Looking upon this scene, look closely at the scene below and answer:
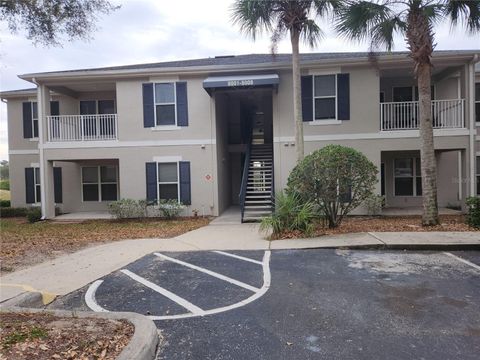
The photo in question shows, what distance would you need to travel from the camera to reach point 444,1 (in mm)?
10797

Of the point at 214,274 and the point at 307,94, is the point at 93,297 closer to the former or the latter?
the point at 214,274

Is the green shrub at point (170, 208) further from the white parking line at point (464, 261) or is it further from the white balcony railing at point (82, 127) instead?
the white parking line at point (464, 261)

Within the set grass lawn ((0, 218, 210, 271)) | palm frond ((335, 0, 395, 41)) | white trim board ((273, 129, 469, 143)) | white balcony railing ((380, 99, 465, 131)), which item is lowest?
grass lawn ((0, 218, 210, 271))

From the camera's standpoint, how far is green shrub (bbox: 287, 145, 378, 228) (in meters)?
10.3

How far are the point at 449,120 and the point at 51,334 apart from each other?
15907 millimetres

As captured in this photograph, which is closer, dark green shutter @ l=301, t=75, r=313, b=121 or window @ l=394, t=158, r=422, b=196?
dark green shutter @ l=301, t=75, r=313, b=121

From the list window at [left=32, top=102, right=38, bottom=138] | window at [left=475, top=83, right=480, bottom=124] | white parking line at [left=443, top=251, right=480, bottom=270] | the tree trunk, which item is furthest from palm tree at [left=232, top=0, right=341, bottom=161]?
window at [left=32, top=102, right=38, bottom=138]

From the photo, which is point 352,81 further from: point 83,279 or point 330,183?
point 83,279

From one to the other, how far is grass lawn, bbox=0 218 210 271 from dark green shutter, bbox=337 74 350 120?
22.2 feet

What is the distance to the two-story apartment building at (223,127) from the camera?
14.9 metres

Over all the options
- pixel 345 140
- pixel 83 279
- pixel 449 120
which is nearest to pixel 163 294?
pixel 83 279

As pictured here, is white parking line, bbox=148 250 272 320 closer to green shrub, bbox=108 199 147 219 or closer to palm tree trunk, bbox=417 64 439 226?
palm tree trunk, bbox=417 64 439 226

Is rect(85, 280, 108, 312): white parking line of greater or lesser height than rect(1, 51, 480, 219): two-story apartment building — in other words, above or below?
below

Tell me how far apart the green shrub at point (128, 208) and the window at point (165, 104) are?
3415 mm
